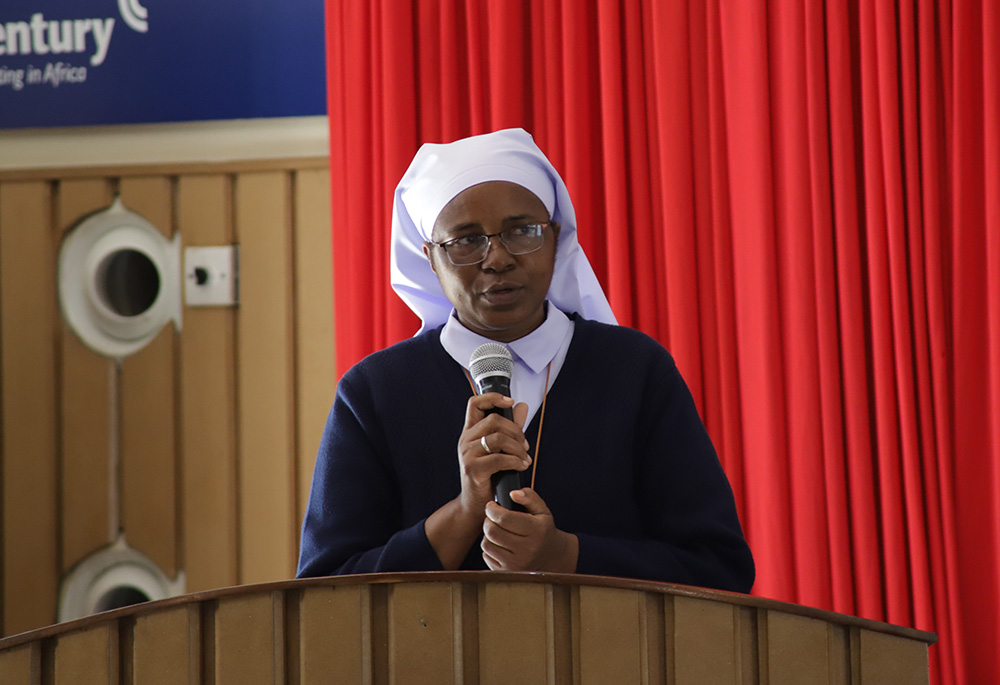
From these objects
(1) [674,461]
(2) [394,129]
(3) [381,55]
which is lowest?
(1) [674,461]

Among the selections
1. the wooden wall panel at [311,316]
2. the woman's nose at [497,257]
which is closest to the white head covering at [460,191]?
the woman's nose at [497,257]

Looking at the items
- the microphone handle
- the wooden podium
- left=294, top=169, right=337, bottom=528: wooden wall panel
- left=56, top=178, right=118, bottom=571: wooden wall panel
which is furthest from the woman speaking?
left=56, top=178, right=118, bottom=571: wooden wall panel

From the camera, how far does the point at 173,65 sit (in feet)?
8.73

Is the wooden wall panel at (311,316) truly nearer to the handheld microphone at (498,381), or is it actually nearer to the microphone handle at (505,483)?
the handheld microphone at (498,381)

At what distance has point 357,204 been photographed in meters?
2.50

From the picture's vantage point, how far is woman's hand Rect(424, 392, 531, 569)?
107cm

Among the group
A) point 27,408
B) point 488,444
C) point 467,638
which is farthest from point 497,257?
point 27,408

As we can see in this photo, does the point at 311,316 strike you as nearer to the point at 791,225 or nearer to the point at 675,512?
the point at 791,225

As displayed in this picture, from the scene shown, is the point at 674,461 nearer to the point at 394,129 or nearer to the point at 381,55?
the point at 394,129

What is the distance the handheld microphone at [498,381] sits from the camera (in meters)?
1.10

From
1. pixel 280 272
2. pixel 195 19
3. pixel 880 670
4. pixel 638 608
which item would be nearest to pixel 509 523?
pixel 638 608

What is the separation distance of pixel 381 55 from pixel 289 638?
2.04 m

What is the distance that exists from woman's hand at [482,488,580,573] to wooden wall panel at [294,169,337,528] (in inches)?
63.1

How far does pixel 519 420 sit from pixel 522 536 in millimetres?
238
